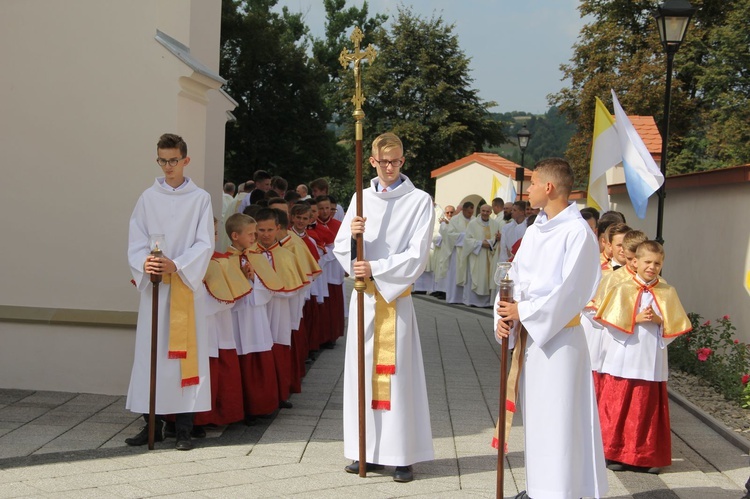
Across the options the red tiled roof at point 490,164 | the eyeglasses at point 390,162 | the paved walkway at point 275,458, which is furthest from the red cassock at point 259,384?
the red tiled roof at point 490,164

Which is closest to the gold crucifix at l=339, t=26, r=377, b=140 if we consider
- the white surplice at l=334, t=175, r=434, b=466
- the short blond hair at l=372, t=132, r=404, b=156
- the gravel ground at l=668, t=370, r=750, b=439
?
the short blond hair at l=372, t=132, r=404, b=156

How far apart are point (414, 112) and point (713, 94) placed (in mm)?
18917

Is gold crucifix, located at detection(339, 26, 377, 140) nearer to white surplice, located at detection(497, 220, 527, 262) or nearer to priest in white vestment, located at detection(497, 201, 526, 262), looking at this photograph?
priest in white vestment, located at detection(497, 201, 526, 262)

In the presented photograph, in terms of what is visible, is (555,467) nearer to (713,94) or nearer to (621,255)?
(621,255)

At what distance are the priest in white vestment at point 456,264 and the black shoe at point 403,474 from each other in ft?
41.8

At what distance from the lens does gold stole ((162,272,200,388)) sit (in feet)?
22.2

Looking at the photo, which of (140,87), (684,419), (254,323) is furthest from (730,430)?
(140,87)

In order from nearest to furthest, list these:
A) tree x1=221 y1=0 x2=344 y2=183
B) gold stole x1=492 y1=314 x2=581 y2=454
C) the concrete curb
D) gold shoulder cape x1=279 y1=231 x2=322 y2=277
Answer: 1. gold stole x1=492 y1=314 x2=581 y2=454
2. the concrete curb
3. gold shoulder cape x1=279 y1=231 x2=322 y2=277
4. tree x1=221 y1=0 x2=344 y2=183

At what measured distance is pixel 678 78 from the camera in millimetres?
37688

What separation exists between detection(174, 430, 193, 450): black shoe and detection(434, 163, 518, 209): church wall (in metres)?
25.3

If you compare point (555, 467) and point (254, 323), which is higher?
point (254, 323)

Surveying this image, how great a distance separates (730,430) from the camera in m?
7.78

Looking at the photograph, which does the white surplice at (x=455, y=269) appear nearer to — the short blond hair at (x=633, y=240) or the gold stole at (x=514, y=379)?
the short blond hair at (x=633, y=240)

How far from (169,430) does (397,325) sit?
200cm
